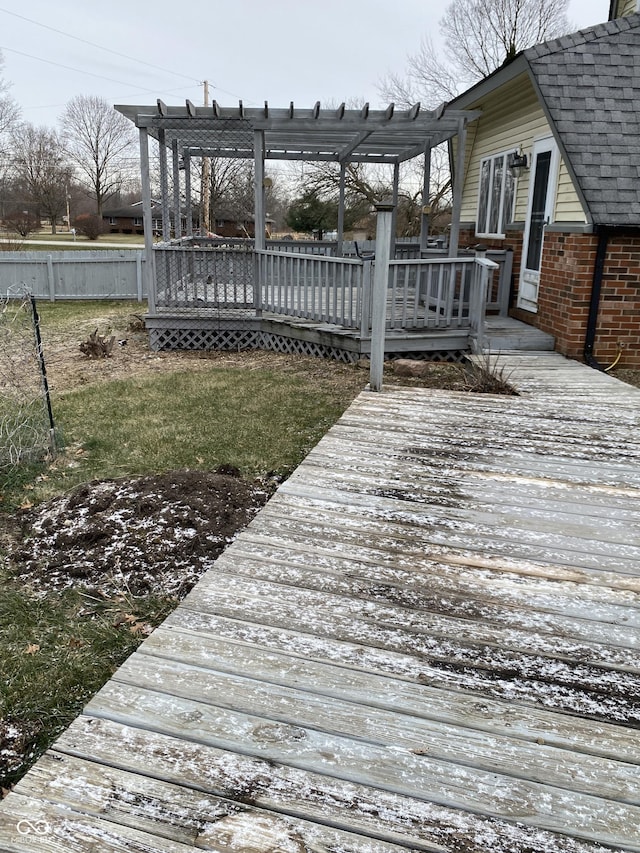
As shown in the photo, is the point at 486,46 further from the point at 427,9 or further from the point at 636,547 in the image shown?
the point at 636,547

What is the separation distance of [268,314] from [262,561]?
7.47 metres

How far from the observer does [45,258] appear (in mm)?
16047

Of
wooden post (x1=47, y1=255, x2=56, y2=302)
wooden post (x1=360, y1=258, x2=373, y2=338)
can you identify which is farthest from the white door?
wooden post (x1=47, y1=255, x2=56, y2=302)

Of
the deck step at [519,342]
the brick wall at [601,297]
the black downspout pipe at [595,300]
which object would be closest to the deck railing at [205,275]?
the deck step at [519,342]

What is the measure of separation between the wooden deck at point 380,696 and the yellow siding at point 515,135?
17.0 ft

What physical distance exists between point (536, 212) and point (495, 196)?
219 cm

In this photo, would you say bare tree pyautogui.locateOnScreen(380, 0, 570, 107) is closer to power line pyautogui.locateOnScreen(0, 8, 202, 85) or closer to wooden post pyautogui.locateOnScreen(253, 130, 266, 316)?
power line pyautogui.locateOnScreen(0, 8, 202, 85)

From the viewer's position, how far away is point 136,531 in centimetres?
381

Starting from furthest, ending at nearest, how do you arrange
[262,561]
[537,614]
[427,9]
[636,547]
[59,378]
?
[427,9]
[59,378]
[636,547]
[262,561]
[537,614]

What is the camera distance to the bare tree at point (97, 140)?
4684 centimetres

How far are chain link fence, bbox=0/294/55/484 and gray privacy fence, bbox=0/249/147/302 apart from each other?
37.9ft

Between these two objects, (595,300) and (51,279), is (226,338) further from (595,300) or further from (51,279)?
(51,279)

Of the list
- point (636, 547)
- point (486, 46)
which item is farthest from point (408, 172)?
point (636, 547)

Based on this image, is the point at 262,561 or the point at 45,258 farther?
the point at 45,258
